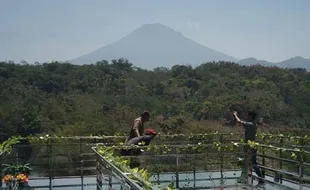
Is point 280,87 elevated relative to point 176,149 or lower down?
elevated

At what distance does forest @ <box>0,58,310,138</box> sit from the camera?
32562mm

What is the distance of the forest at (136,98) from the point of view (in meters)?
32.6

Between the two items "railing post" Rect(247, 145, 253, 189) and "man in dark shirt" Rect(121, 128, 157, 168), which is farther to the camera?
"man in dark shirt" Rect(121, 128, 157, 168)

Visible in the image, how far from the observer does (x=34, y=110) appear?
119 ft

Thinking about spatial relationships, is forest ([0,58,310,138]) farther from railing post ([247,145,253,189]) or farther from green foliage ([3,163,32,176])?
railing post ([247,145,253,189])

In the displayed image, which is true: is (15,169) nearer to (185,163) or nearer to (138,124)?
(138,124)

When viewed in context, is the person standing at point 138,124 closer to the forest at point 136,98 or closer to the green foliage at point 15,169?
the green foliage at point 15,169

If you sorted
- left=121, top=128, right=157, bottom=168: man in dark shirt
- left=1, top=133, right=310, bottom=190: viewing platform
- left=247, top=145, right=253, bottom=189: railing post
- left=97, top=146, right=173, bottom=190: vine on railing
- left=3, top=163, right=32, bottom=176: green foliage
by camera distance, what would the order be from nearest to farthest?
left=97, top=146, right=173, bottom=190: vine on railing → left=1, top=133, right=310, bottom=190: viewing platform → left=247, top=145, right=253, bottom=189: railing post → left=121, top=128, right=157, bottom=168: man in dark shirt → left=3, top=163, right=32, bottom=176: green foliage

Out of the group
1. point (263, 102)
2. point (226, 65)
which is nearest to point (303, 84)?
point (263, 102)

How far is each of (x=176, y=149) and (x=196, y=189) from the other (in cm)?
84

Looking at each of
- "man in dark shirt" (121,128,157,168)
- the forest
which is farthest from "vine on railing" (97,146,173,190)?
the forest

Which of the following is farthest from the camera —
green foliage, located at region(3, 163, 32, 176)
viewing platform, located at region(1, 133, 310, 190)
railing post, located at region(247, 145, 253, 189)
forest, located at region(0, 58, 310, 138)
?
forest, located at region(0, 58, 310, 138)

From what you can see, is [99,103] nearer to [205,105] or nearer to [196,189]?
[205,105]

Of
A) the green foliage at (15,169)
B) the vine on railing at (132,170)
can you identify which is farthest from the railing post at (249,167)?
the green foliage at (15,169)
